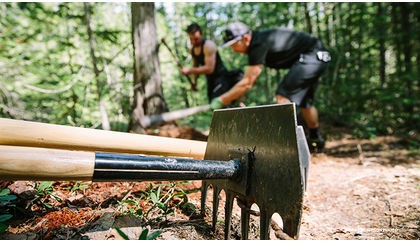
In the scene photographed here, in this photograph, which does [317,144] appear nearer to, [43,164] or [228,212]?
[228,212]

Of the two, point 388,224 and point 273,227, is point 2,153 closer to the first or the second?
point 273,227

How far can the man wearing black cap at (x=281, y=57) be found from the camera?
3803mm

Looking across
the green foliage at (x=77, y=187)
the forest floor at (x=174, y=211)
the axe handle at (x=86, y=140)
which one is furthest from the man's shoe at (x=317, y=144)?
the green foliage at (x=77, y=187)

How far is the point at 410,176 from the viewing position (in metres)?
2.82

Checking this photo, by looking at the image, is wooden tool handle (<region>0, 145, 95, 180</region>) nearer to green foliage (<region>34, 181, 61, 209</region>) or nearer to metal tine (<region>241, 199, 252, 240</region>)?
green foliage (<region>34, 181, 61, 209</region>)

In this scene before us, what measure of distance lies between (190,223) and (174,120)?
3.04 m

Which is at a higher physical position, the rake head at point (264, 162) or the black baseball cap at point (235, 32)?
the black baseball cap at point (235, 32)

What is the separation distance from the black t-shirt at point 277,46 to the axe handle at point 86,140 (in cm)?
247

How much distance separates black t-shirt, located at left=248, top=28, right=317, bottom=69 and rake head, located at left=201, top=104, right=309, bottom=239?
243 centimetres

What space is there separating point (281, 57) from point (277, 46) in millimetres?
243

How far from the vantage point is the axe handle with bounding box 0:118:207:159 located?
124 centimetres

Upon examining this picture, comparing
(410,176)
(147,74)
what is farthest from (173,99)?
(410,176)

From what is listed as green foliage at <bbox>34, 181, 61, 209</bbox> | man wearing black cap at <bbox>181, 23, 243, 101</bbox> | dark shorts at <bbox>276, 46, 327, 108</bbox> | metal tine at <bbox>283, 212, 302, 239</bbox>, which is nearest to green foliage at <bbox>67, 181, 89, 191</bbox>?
green foliage at <bbox>34, 181, 61, 209</bbox>

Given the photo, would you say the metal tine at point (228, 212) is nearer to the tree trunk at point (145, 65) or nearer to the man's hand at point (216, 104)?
the man's hand at point (216, 104)
